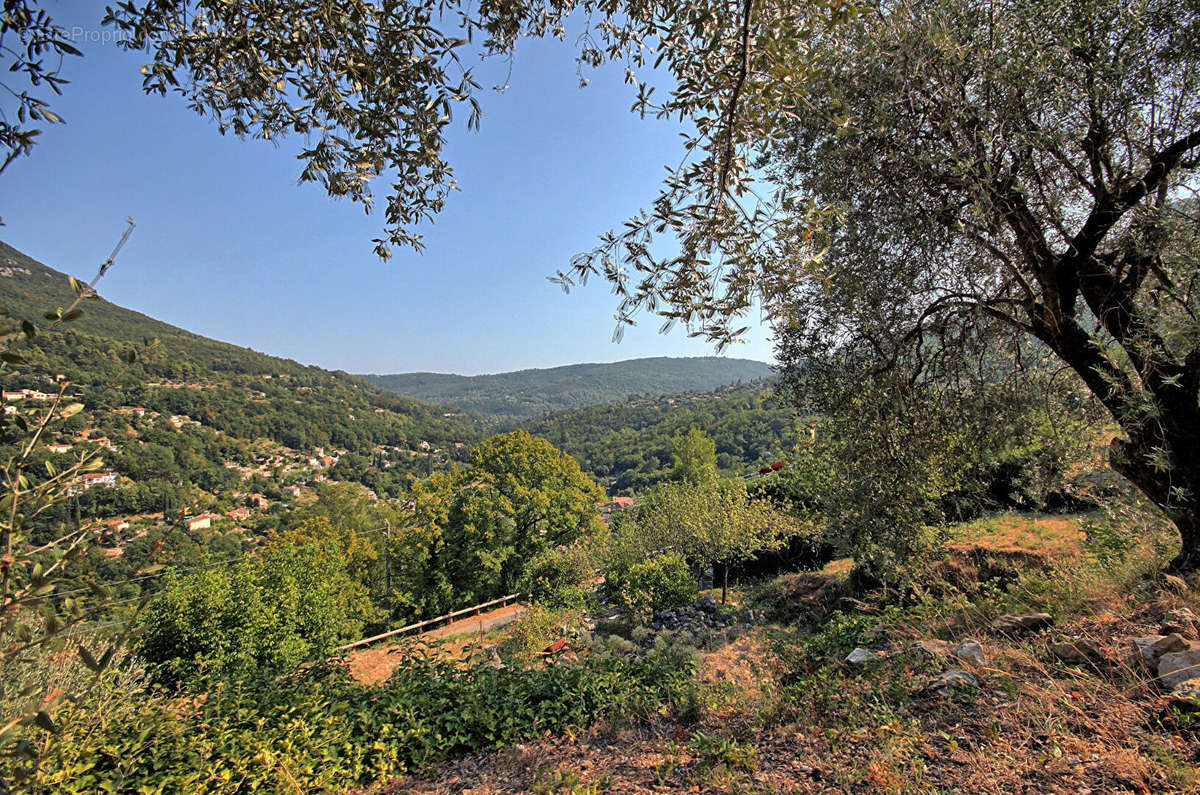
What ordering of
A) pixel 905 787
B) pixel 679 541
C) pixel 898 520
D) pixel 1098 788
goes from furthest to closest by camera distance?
1. pixel 679 541
2. pixel 898 520
3. pixel 905 787
4. pixel 1098 788

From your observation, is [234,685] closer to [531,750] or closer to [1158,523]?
[531,750]

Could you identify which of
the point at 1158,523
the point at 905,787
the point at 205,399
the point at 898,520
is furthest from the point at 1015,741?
the point at 205,399

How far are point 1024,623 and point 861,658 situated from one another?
156 cm

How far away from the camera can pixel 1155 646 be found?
141 inches

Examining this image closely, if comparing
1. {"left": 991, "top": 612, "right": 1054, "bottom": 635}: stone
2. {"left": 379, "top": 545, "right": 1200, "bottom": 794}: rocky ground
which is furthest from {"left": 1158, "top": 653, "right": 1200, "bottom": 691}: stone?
{"left": 991, "top": 612, "right": 1054, "bottom": 635}: stone

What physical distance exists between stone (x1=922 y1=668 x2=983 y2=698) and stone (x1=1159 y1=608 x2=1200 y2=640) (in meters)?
1.36

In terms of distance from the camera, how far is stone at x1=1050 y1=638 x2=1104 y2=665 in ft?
12.7

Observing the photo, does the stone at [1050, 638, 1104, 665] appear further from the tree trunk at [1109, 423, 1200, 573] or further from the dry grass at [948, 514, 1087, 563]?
the dry grass at [948, 514, 1087, 563]

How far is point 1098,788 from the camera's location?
2.61 m

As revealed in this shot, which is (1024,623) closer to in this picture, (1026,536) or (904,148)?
(904,148)

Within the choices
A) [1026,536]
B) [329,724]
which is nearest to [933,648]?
[329,724]

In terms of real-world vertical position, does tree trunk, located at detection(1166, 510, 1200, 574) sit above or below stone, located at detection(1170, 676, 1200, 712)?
above

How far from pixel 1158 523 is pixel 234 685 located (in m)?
9.08

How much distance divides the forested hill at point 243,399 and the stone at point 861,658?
65339 millimetres
